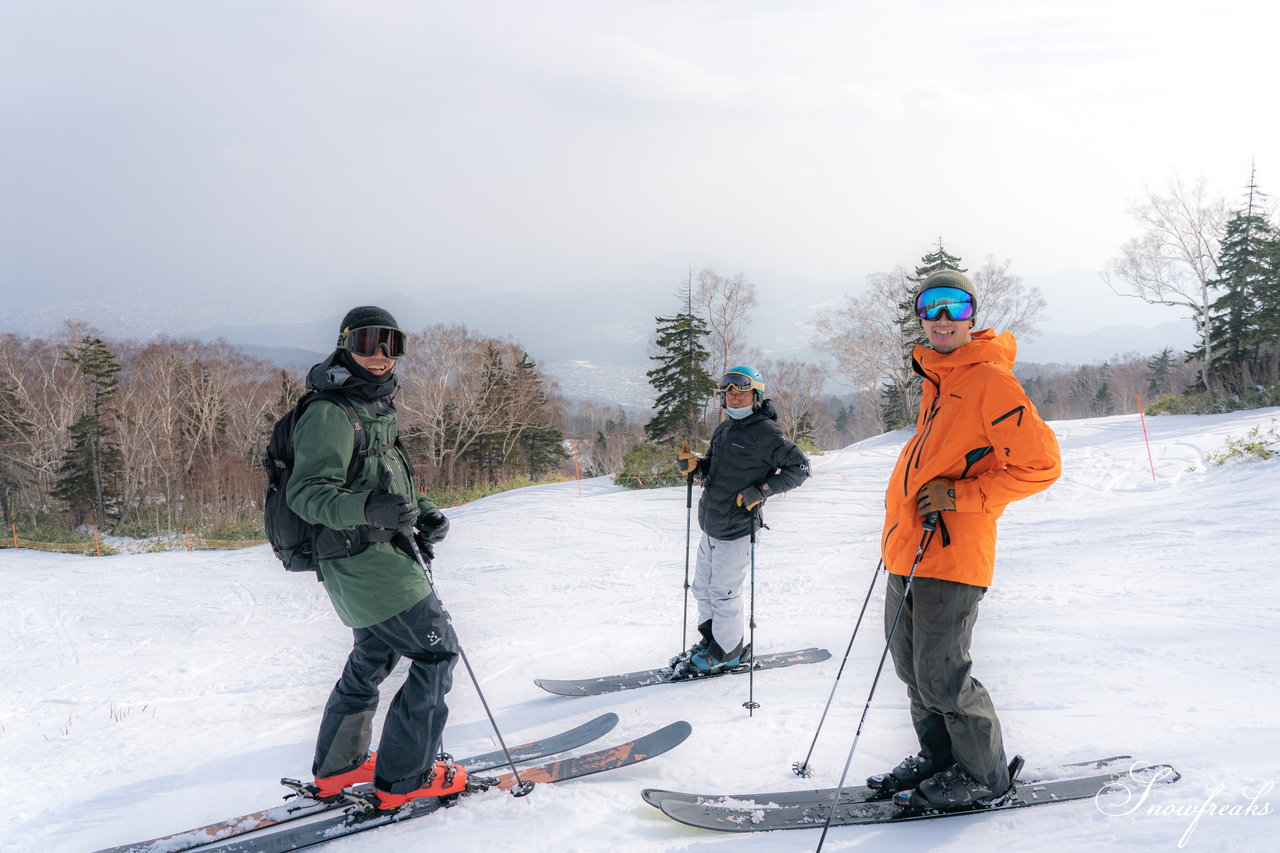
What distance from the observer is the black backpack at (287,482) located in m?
2.65

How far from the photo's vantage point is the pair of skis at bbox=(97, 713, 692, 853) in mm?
2699

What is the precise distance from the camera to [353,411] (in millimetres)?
2699

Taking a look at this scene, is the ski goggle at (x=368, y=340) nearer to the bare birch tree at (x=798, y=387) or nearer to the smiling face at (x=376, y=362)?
the smiling face at (x=376, y=362)

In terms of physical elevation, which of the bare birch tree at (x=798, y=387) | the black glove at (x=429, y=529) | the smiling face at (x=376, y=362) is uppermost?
the bare birch tree at (x=798, y=387)

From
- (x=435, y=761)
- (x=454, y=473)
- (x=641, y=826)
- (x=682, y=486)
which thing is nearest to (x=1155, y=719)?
(x=641, y=826)

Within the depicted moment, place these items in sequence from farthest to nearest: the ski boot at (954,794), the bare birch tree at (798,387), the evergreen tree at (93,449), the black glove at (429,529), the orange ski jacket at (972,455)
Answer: the bare birch tree at (798,387)
the evergreen tree at (93,449)
the black glove at (429,529)
the ski boot at (954,794)
the orange ski jacket at (972,455)

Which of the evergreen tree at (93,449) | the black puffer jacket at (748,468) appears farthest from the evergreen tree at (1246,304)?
the evergreen tree at (93,449)

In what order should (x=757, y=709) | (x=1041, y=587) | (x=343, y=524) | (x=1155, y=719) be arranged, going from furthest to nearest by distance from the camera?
(x=1041, y=587) → (x=757, y=709) → (x=1155, y=719) → (x=343, y=524)

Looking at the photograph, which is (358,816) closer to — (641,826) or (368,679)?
(368,679)

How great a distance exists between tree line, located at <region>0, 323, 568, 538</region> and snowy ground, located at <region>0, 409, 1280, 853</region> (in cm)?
1680

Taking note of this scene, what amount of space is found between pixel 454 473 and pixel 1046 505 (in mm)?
23650

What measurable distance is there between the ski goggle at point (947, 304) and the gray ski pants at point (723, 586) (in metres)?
2.23

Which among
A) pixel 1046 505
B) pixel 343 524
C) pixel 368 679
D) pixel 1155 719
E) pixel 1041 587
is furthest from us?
pixel 1046 505

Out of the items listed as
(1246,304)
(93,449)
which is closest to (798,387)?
(1246,304)
